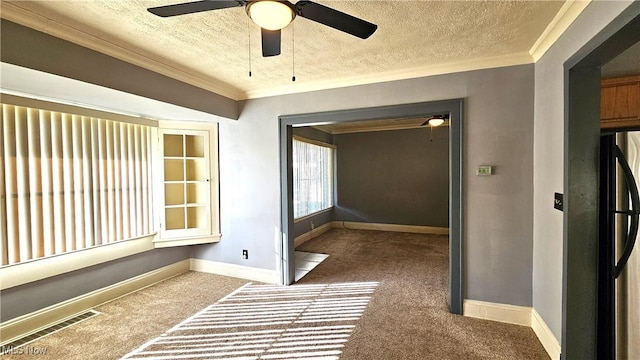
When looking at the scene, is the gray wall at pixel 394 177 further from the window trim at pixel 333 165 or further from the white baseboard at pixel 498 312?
the white baseboard at pixel 498 312

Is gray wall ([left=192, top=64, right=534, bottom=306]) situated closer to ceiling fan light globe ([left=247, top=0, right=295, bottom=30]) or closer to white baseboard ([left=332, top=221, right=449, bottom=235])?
ceiling fan light globe ([left=247, top=0, right=295, bottom=30])

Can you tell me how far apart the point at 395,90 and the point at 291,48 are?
122 cm

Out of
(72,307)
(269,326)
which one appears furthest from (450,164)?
(72,307)

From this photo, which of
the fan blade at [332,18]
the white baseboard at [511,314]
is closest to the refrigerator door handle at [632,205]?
the white baseboard at [511,314]

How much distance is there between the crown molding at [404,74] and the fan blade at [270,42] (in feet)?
4.99

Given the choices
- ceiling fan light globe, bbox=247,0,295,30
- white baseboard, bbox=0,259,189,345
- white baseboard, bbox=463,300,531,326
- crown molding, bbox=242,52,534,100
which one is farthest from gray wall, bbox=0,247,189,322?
white baseboard, bbox=463,300,531,326

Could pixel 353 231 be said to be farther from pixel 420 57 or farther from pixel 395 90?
pixel 420 57

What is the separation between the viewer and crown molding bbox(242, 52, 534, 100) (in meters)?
2.57

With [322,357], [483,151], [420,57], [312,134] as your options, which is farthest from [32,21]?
[312,134]

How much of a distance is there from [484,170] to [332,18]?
206 cm

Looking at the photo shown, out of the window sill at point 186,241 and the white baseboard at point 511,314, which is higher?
the window sill at point 186,241

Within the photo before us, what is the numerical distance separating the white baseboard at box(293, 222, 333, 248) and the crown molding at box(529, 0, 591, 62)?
14.8 feet

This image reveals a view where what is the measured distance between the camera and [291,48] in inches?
94.9

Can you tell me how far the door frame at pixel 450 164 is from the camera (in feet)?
9.02
